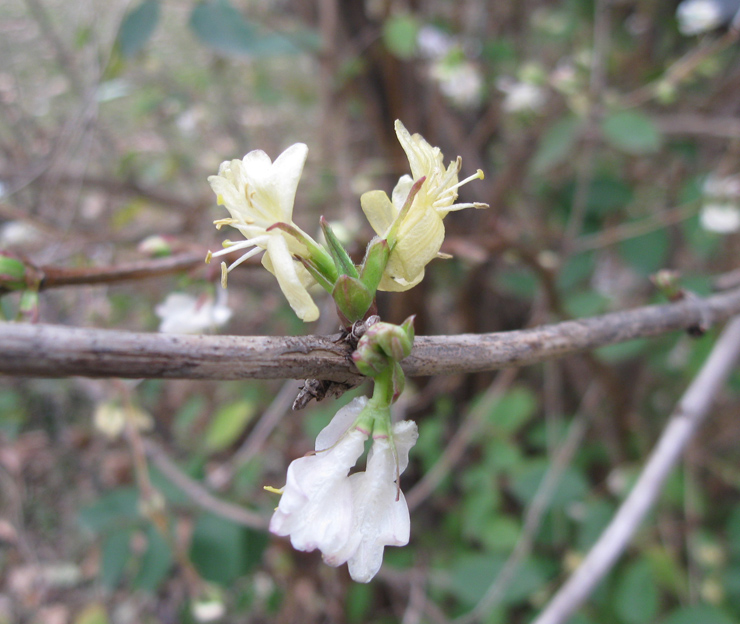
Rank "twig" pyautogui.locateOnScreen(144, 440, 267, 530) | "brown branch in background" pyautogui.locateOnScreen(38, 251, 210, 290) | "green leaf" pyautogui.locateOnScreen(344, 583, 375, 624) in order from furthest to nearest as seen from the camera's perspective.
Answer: "green leaf" pyautogui.locateOnScreen(344, 583, 375, 624) < "twig" pyautogui.locateOnScreen(144, 440, 267, 530) < "brown branch in background" pyautogui.locateOnScreen(38, 251, 210, 290)

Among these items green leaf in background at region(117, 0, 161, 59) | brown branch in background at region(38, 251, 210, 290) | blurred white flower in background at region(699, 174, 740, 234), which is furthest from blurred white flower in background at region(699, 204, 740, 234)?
green leaf in background at region(117, 0, 161, 59)

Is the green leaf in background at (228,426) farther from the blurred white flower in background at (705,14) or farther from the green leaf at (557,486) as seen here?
the blurred white flower in background at (705,14)

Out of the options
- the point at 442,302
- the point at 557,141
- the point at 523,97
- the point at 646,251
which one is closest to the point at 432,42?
the point at 523,97

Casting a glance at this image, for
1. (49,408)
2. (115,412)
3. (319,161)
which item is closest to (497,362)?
(115,412)

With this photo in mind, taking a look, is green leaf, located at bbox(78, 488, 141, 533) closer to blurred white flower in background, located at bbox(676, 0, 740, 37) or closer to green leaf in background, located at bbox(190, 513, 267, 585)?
green leaf in background, located at bbox(190, 513, 267, 585)

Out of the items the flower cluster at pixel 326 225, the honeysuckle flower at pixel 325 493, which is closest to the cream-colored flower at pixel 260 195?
the flower cluster at pixel 326 225

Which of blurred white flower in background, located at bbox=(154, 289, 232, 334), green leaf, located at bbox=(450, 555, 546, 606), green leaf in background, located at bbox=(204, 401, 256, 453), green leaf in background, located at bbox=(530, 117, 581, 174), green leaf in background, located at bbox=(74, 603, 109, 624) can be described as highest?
blurred white flower in background, located at bbox=(154, 289, 232, 334)
